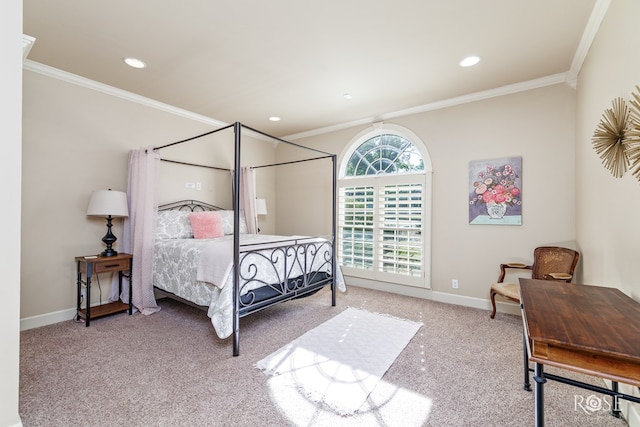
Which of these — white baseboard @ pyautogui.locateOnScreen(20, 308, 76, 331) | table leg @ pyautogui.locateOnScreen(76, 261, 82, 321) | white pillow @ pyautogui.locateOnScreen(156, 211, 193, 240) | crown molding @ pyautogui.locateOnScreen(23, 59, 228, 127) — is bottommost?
white baseboard @ pyautogui.locateOnScreen(20, 308, 76, 331)

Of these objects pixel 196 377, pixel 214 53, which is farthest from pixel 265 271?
pixel 214 53

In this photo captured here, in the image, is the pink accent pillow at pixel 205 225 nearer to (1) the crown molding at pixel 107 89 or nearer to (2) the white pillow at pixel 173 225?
(2) the white pillow at pixel 173 225

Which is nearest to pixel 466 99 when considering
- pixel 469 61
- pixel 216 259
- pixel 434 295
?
pixel 469 61

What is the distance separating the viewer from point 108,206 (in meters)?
3.05

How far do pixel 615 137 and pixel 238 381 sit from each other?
2956mm

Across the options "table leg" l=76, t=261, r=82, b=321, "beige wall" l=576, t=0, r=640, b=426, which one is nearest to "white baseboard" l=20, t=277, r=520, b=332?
"table leg" l=76, t=261, r=82, b=321

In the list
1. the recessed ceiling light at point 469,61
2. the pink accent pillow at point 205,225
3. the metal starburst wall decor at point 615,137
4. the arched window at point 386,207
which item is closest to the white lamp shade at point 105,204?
the pink accent pillow at point 205,225

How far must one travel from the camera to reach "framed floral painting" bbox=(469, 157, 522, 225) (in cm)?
330

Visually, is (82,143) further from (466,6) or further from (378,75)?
(466,6)

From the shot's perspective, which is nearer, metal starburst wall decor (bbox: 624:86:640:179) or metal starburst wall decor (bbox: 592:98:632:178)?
metal starburst wall decor (bbox: 624:86:640:179)

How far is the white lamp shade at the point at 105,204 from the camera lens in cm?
303

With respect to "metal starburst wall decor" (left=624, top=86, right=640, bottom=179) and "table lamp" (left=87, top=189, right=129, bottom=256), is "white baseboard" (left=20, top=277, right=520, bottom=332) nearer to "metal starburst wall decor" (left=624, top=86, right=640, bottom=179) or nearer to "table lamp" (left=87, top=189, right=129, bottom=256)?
"table lamp" (left=87, top=189, right=129, bottom=256)

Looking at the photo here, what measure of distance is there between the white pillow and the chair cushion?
370 centimetres

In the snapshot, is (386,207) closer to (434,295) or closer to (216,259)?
(434,295)
